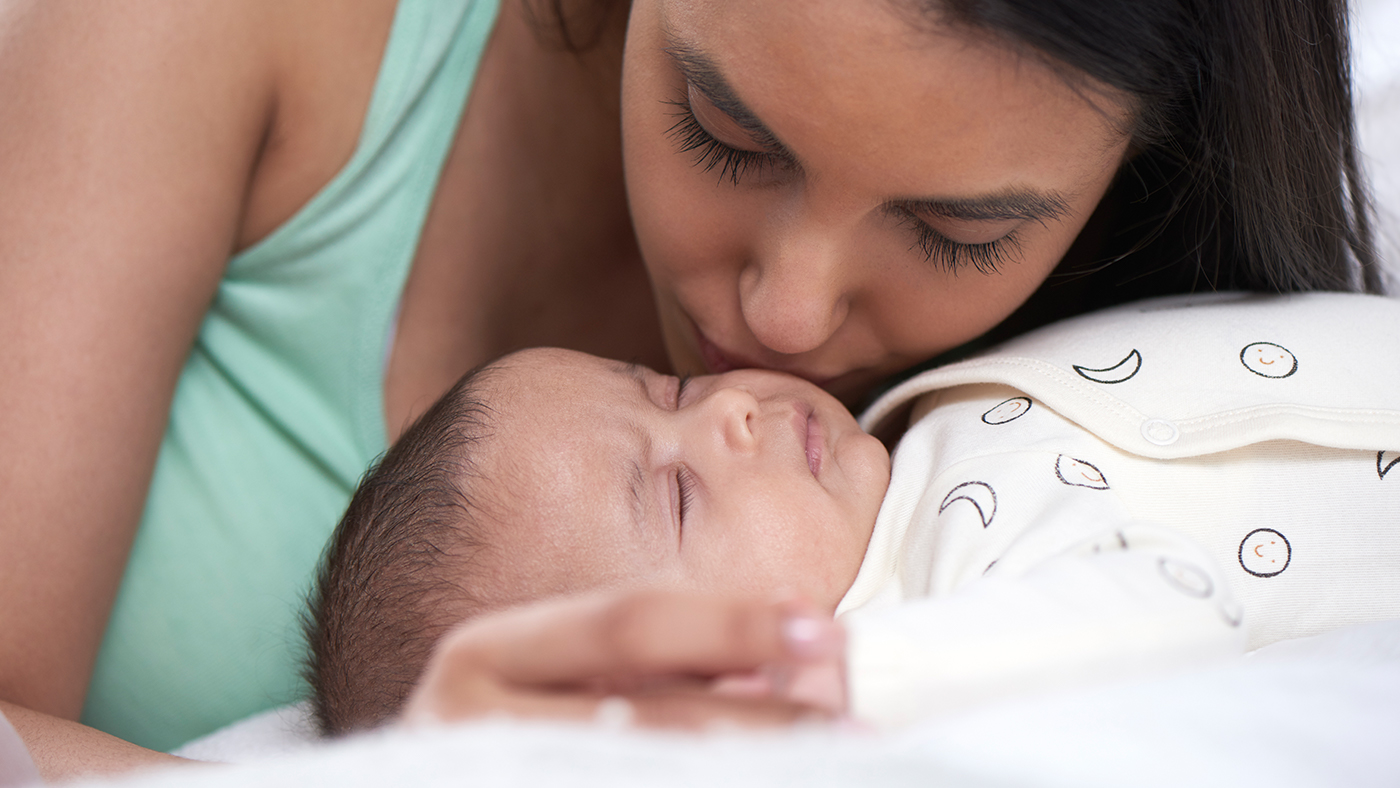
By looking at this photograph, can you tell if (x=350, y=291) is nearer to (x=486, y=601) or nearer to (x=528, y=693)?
(x=486, y=601)

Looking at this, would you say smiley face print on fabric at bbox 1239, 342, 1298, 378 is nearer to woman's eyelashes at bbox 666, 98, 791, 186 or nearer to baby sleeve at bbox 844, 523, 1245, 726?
baby sleeve at bbox 844, 523, 1245, 726

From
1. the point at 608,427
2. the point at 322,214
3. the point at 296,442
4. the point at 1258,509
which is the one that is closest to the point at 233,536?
the point at 296,442

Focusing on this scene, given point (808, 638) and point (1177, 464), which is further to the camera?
point (1177, 464)

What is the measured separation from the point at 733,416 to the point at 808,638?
1.96 ft

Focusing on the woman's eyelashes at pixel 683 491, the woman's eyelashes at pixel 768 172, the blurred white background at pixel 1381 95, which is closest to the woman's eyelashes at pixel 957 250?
the woman's eyelashes at pixel 768 172

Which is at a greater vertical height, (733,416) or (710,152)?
(710,152)

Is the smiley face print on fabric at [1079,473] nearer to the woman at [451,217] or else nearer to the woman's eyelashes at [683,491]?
the woman at [451,217]

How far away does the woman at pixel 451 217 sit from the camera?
2.84 ft

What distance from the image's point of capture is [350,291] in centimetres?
132

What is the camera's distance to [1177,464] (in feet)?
3.39

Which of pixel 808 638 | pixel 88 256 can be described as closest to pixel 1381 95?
pixel 808 638

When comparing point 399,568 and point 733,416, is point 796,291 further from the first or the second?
point 399,568

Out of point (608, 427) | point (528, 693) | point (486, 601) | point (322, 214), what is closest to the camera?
point (528, 693)

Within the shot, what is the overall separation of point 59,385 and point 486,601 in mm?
590
